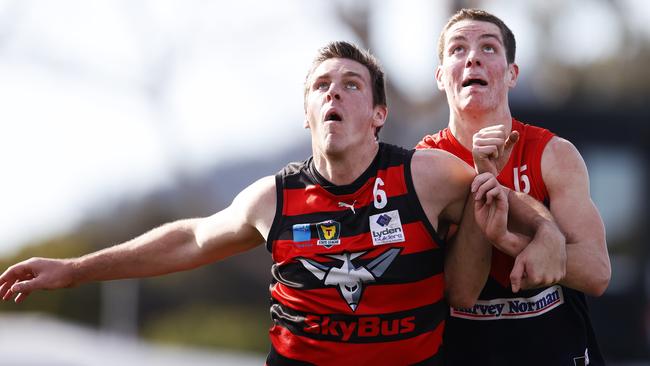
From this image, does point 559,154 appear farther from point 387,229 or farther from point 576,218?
point 387,229

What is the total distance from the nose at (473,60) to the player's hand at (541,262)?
1.15 metres

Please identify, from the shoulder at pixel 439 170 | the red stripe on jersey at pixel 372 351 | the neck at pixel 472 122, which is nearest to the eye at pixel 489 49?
the neck at pixel 472 122

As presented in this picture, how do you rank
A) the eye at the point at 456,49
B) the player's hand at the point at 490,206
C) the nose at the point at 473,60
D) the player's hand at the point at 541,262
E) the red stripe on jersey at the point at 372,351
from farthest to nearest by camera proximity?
the eye at the point at 456,49 → the nose at the point at 473,60 → the red stripe on jersey at the point at 372,351 → the player's hand at the point at 490,206 → the player's hand at the point at 541,262

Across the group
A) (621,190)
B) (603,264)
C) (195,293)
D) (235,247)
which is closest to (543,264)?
→ (603,264)

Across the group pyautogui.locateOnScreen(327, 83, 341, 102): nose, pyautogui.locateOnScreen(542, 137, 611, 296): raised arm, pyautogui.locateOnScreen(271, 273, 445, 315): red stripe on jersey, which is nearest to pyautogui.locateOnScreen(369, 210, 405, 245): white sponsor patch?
pyautogui.locateOnScreen(271, 273, 445, 315): red stripe on jersey

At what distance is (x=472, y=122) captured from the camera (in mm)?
5820

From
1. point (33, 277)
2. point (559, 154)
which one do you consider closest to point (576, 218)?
point (559, 154)

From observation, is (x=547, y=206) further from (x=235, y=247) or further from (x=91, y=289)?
(x=91, y=289)

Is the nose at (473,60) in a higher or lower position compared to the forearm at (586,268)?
higher

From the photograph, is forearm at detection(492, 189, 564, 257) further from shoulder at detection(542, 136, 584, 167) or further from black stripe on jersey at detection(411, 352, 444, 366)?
black stripe on jersey at detection(411, 352, 444, 366)

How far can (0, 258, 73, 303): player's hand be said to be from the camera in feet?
19.9

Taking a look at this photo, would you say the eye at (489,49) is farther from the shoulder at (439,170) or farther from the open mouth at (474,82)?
the shoulder at (439,170)

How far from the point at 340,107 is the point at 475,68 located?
2.62ft

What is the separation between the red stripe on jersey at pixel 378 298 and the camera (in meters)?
5.30
